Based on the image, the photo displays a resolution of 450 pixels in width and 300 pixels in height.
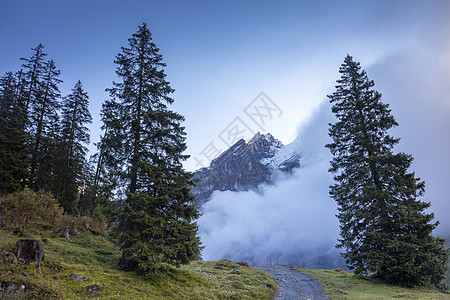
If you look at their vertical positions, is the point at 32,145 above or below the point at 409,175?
above

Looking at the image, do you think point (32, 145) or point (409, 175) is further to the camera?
point (32, 145)

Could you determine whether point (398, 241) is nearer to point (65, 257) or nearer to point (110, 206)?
point (110, 206)

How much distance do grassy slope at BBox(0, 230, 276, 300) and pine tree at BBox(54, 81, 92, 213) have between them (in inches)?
409

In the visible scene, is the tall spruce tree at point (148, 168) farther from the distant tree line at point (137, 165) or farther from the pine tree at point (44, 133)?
the pine tree at point (44, 133)

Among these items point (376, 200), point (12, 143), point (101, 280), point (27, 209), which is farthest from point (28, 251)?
point (376, 200)

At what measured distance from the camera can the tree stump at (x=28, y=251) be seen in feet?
26.4

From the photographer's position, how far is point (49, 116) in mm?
26234

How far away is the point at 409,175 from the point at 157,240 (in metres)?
22.5

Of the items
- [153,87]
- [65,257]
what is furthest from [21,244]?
[153,87]

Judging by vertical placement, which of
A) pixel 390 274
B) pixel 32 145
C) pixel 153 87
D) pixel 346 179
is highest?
pixel 153 87

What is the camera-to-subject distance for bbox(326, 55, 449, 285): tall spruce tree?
18.2 m

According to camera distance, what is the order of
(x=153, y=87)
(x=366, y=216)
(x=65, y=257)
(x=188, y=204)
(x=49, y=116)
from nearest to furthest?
(x=65, y=257)
(x=188, y=204)
(x=153, y=87)
(x=366, y=216)
(x=49, y=116)

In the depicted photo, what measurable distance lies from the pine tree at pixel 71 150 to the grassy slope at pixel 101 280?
1039 centimetres

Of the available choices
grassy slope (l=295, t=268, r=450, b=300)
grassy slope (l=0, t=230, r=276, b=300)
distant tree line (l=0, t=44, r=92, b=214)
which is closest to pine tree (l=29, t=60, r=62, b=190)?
distant tree line (l=0, t=44, r=92, b=214)
